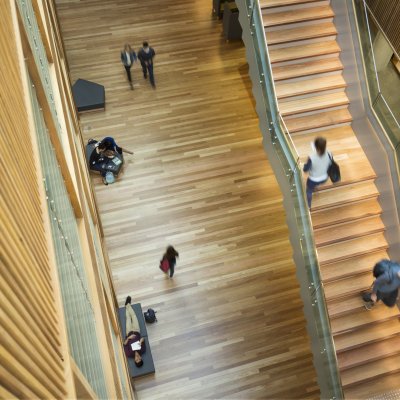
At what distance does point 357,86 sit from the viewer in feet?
27.5

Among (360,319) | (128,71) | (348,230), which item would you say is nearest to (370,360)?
(360,319)

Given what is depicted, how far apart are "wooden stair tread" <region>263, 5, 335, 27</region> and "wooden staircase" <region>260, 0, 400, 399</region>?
19mm

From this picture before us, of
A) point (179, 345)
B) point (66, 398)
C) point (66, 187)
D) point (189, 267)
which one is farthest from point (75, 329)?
point (189, 267)

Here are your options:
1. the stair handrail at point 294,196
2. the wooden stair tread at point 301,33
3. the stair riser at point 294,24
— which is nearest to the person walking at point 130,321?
the stair handrail at point 294,196

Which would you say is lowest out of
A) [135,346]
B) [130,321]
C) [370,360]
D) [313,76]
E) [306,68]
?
[370,360]

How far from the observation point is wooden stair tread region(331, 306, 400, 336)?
7.80 metres

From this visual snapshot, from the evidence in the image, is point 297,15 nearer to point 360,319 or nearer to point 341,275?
point 341,275

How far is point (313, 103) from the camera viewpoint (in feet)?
28.2

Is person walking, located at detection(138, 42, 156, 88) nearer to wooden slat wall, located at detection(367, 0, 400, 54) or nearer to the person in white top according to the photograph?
wooden slat wall, located at detection(367, 0, 400, 54)

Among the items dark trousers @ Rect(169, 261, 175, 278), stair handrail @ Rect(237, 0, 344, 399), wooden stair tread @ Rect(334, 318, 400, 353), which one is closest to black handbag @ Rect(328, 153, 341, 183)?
stair handrail @ Rect(237, 0, 344, 399)

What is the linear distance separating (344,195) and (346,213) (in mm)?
313

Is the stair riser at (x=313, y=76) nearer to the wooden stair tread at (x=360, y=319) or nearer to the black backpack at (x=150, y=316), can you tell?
the wooden stair tread at (x=360, y=319)

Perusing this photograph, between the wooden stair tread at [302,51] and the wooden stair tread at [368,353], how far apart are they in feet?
17.1

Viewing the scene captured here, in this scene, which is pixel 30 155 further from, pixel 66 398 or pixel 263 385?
pixel 263 385
